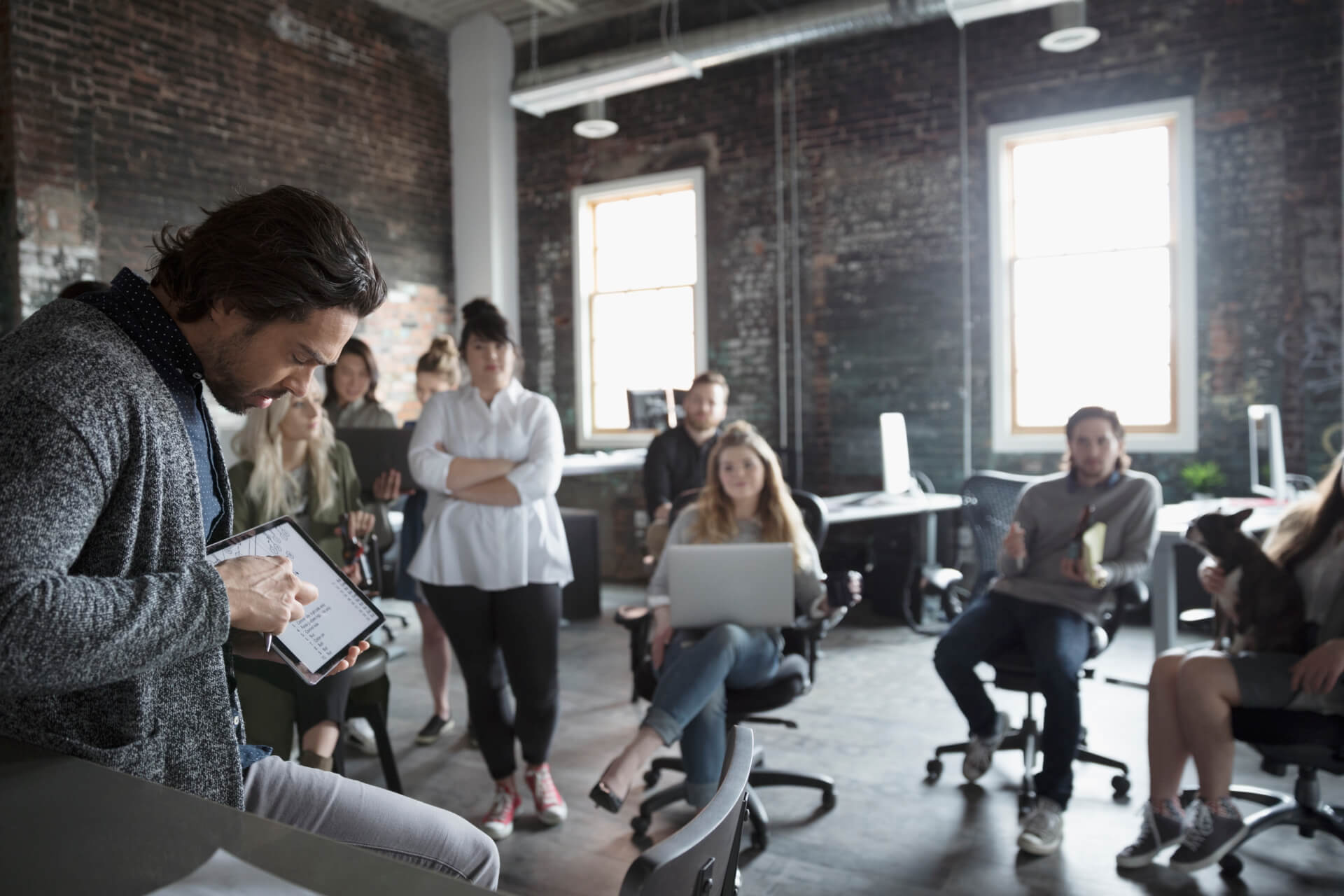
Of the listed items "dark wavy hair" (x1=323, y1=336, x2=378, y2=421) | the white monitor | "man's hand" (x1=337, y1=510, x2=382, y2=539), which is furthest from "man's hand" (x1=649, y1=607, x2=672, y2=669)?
the white monitor

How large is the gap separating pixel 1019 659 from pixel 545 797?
159 cm

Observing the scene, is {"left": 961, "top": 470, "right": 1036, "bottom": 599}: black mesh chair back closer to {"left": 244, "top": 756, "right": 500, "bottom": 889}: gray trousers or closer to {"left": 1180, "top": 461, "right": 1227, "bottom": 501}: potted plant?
{"left": 1180, "top": 461, "right": 1227, "bottom": 501}: potted plant

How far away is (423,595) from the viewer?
3670 millimetres

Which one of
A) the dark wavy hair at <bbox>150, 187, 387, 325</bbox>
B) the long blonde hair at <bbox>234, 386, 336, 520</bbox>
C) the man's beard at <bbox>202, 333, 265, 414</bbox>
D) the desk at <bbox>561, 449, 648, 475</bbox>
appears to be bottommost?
the desk at <bbox>561, 449, 648, 475</bbox>

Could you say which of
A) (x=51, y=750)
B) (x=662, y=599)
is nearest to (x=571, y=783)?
(x=662, y=599)

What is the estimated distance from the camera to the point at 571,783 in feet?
11.6

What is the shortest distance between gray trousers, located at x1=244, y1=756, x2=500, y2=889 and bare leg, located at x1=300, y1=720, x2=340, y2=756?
61.4 inches

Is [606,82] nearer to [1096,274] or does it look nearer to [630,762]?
[1096,274]

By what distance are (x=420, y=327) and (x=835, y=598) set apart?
18.8 ft

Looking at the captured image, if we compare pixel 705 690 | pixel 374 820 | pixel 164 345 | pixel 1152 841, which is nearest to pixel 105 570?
pixel 164 345

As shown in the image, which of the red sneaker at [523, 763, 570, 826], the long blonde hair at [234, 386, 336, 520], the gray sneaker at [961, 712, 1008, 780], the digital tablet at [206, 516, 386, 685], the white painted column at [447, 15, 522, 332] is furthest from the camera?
the white painted column at [447, 15, 522, 332]

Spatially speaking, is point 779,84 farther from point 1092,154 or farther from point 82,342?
point 82,342

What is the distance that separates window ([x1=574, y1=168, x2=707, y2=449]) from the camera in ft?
25.6

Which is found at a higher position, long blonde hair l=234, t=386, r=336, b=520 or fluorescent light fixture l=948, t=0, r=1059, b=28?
fluorescent light fixture l=948, t=0, r=1059, b=28
